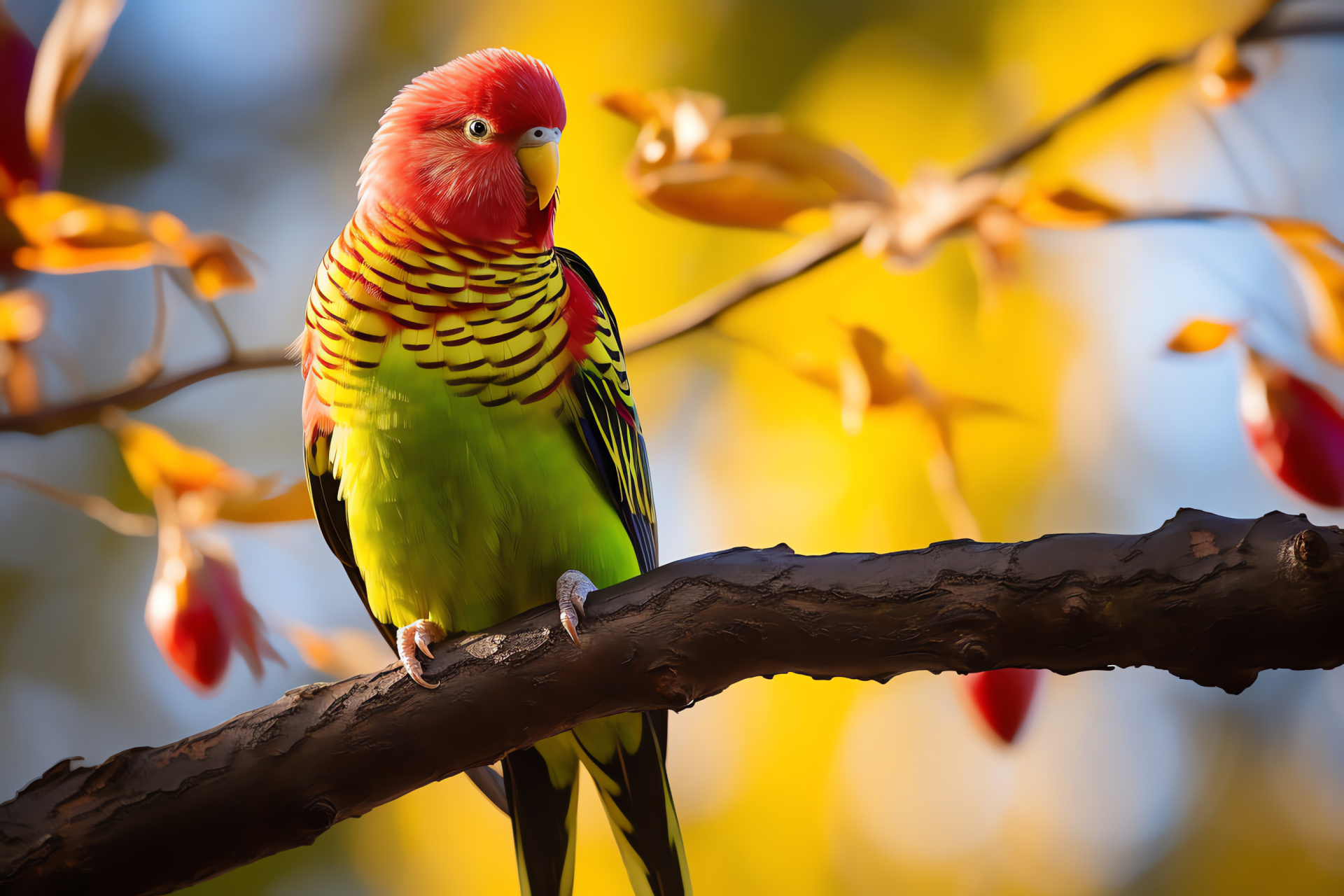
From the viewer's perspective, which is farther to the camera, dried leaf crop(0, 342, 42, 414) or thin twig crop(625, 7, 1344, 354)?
dried leaf crop(0, 342, 42, 414)

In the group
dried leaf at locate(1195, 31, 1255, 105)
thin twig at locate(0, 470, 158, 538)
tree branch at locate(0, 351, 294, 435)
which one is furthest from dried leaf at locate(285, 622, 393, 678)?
dried leaf at locate(1195, 31, 1255, 105)

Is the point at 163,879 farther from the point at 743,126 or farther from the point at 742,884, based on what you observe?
the point at 742,884

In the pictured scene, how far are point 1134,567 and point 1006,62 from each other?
4.95 ft

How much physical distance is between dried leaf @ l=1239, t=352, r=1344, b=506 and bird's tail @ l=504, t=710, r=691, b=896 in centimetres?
77

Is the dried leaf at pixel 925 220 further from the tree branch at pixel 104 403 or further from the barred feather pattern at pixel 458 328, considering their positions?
the tree branch at pixel 104 403

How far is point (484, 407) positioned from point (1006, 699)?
0.67 m

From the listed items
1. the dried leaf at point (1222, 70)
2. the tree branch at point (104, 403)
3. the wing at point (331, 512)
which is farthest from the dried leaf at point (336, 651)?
the dried leaf at point (1222, 70)

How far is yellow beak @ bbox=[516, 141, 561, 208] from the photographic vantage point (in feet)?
3.89

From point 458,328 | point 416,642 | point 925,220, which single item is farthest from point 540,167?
point 416,642

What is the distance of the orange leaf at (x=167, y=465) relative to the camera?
1072mm

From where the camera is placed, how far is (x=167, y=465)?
108 centimetres

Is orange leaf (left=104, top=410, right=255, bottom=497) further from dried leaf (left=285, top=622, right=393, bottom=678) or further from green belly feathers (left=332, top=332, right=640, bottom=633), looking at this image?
dried leaf (left=285, top=622, right=393, bottom=678)

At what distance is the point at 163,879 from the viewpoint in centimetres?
94

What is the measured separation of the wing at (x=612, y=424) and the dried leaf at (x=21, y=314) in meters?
0.60
